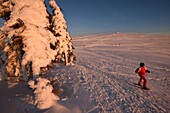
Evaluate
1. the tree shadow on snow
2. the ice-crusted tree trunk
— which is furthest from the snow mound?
the ice-crusted tree trunk

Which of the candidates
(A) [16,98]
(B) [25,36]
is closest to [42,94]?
(A) [16,98]

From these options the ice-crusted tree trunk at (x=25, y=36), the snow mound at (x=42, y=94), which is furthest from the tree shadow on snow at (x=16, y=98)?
the ice-crusted tree trunk at (x=25, y=36)

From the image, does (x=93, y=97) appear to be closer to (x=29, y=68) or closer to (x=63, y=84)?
(x=63, y=84)

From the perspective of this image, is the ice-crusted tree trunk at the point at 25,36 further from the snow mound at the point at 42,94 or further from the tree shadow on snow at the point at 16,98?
the tree shadow on snow at the point at 16,98

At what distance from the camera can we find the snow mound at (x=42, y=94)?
316 inches

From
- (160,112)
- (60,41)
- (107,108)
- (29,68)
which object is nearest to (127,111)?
(107,108)

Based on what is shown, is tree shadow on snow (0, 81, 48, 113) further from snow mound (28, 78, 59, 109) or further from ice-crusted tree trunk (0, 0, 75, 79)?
ice-crusted tree trunk (0, 0, 75, 79)

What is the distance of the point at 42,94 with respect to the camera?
8.09 m

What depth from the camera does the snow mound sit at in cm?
802

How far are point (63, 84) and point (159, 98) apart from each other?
6.96 m

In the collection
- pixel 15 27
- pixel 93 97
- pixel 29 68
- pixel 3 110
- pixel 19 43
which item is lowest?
pixel 3 110

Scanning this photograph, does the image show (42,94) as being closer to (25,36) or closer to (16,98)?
(16,98)

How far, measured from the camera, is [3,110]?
9133 millimetres

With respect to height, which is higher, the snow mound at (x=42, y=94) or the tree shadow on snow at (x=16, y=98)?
the snow mound at (x=42, y=94)
